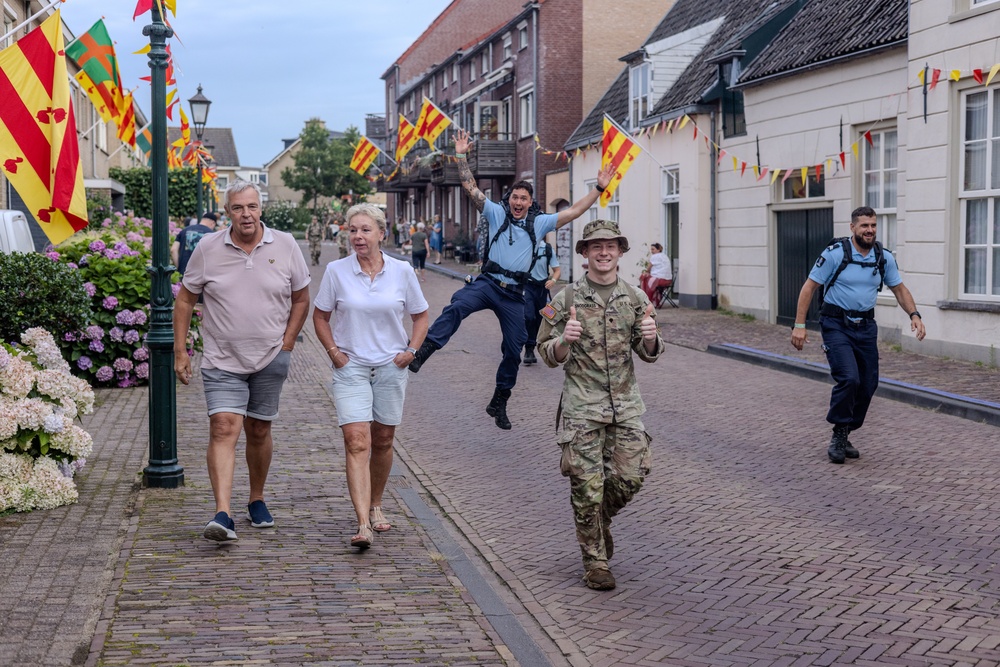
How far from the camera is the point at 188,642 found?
446 centimetres

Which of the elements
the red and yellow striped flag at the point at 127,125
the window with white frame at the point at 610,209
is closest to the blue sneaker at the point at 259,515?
the red and yellow striped flag at the point at 127,125

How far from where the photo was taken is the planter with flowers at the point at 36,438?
21.7ft

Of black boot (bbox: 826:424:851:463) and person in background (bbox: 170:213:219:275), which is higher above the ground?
person in background (bbox: 170:213:219:275)

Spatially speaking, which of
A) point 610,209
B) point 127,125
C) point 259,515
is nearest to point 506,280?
point 259,515

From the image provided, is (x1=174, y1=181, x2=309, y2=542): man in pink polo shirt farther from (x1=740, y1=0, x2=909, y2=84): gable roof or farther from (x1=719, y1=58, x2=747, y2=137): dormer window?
(x1=719, y1=58, x2=747, y2=137): dormer window

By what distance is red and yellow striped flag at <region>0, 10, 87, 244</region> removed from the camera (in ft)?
24.2

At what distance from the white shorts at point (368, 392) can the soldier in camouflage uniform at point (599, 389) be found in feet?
3.11

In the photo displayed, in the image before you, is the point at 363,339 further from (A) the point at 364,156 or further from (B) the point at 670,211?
(A) the point at 364,156

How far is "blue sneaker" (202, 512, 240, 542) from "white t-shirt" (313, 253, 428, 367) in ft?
3.30

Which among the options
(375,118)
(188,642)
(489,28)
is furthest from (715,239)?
(375,118)

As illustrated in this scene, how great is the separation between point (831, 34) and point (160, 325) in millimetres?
13853

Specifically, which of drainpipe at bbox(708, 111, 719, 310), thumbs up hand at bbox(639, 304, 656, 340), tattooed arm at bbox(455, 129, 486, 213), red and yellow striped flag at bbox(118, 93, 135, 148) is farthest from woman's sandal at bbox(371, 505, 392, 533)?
drainpipe at bbox(708, 111, 719, 310)

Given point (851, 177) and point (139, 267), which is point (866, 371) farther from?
point (851, 177)

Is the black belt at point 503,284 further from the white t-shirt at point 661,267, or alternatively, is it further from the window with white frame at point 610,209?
the window with white frame at point 610,209
